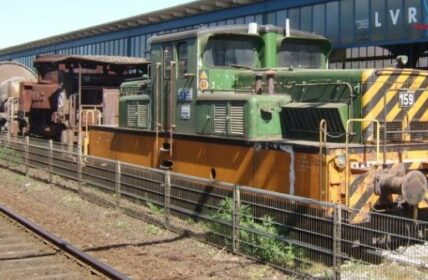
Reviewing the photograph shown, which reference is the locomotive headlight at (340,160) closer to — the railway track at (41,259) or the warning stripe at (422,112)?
the warning stripe at (422,112)

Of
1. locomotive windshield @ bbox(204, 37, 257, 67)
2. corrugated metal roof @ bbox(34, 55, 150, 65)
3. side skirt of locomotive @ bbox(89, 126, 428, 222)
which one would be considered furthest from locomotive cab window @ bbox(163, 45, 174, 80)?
corrugated metal roof @ bbox(34, 55, 150, 65)

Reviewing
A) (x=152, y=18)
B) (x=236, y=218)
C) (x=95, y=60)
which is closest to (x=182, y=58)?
(x=236, y=218)

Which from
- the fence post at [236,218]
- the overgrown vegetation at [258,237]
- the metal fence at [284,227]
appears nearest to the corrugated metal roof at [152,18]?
the metal fence at [284,227]

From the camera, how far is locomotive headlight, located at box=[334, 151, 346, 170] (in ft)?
23.6

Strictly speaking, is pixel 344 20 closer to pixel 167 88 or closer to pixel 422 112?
pixel 167 88

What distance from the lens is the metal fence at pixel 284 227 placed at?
20.3ft

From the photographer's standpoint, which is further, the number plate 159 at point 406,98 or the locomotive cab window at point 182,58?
the locomotive cab window at point 182,58

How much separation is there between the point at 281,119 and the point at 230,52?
5.63 feet

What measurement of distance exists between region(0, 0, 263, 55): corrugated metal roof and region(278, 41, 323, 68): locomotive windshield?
60.7 ft

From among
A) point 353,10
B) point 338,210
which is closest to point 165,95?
point 338,210

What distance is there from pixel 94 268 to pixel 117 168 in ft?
12.6

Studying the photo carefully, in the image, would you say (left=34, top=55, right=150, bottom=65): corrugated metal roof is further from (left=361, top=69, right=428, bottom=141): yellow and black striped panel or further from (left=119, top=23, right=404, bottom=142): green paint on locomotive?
(left=361, top=69, right=428, bottom=141): yellow and black striped panel

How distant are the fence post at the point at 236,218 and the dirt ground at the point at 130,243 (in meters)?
0.14

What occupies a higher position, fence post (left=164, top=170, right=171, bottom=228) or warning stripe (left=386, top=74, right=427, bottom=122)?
warning stripe (left=386, top=74, right=427, bottom=122)
